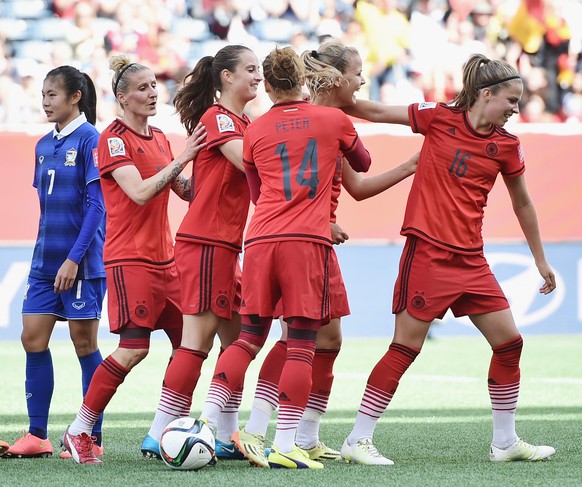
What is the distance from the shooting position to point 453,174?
5105mm

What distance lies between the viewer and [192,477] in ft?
15.1

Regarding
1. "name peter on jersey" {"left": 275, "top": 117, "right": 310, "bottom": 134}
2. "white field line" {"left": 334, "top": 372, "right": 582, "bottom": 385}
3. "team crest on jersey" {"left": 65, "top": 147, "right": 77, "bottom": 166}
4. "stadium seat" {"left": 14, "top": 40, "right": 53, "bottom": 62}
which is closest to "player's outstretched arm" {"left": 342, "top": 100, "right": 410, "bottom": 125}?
"name peter on jersey" {"left": 275, "top": 117, "right": 310, "bottom": 134}

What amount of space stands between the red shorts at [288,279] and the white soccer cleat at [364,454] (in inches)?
23.6

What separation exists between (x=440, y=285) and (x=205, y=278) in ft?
3.47

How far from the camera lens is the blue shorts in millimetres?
5422

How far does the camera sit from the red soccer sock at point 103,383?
5137 mm

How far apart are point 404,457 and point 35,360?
6.03 ft

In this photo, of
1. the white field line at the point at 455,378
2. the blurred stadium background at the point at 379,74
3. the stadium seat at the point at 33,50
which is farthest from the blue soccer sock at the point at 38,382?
the stadium seat at the point at 33,50

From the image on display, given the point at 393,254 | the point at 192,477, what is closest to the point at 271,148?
the point at 192,477

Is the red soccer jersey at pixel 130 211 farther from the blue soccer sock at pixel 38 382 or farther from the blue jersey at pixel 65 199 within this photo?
the blue soccer sock at pixel 38 382

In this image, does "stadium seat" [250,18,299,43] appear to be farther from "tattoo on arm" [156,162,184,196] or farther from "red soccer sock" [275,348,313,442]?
"red soccer sock" [275,348,313,442]

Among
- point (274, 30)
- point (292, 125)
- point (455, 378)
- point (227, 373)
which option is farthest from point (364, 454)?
point (274, 30)

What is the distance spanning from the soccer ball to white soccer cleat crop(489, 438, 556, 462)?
4.43ft

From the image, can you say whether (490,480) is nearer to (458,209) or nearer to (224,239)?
(458,209)
